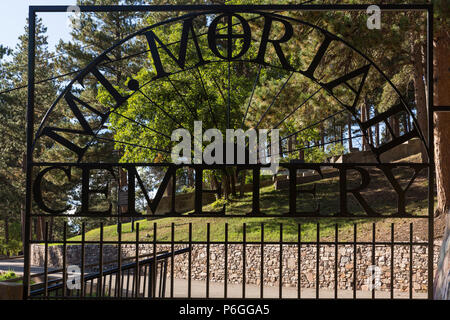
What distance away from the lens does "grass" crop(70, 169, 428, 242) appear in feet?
52.3

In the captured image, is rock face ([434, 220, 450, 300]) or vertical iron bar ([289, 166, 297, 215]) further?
vertical iron bar ([289, 166, 297, 215])

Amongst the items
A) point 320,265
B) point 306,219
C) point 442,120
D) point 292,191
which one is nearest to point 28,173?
point 292,191

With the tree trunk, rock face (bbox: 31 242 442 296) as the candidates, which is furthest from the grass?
the tree trunk

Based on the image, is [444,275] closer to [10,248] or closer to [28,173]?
[28,173]

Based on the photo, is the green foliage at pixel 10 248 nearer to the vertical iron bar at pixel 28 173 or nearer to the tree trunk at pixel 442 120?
the tree trunk at pixel 442 120

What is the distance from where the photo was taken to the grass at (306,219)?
52.3ft

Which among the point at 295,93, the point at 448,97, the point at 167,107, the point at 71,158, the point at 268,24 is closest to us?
the point at 268,24

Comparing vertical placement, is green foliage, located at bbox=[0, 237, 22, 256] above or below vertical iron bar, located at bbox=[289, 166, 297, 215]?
below

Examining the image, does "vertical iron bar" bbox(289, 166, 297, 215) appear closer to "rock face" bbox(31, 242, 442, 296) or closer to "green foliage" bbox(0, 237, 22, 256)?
"rock face" bbox(31, 242, 442, 296)

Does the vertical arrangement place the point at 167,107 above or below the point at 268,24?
above
